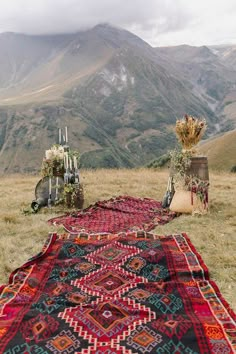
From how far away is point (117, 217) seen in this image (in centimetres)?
770

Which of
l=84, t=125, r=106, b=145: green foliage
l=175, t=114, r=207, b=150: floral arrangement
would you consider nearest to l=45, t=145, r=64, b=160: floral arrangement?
l=175, t=114, r=207, b=150: floral arrangement

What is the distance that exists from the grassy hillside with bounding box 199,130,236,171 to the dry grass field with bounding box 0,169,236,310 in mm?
59568

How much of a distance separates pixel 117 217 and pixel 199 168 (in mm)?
2058


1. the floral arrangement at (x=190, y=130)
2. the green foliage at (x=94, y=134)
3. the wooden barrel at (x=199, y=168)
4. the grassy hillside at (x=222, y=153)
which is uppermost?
the green foliage at (x=94, y=134)

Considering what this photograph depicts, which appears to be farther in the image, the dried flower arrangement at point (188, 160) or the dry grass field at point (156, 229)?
the dried flower arrangement at point (188, 160)

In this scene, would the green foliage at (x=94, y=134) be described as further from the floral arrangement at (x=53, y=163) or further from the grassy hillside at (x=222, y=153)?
the floral arrangement at (x=53, y=163)

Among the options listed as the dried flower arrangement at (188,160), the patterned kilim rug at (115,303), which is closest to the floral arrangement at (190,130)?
the dried flower arrangement at (188,160)

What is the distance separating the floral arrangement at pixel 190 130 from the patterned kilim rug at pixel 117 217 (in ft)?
5.13

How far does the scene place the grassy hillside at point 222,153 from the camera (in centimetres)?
7075

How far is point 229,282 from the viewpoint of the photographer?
15.1 ft

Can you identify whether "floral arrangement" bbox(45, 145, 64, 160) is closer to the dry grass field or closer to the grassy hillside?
the dry grass field

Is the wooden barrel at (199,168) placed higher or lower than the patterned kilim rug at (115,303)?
higher

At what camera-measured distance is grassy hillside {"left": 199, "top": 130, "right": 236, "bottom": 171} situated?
232 feet

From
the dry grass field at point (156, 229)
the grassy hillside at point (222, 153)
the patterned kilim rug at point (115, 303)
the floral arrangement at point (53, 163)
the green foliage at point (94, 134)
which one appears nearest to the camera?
the patterned kilim rug at point (115, 303)
